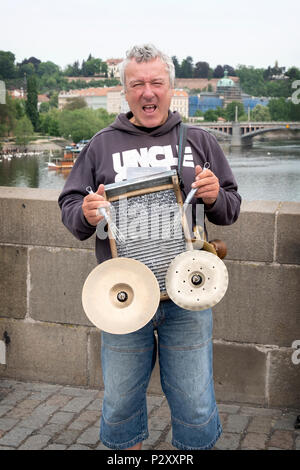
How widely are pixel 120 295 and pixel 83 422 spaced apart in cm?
151

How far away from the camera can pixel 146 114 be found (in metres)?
2.79

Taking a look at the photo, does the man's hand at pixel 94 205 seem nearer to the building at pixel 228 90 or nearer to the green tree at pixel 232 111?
the green tree at pixel 232 111

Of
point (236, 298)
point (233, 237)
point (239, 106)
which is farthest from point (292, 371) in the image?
point (239, 106)

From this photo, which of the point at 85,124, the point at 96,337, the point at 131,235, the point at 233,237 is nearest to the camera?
the point at 131,235

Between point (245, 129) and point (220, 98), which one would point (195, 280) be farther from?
point (220, 98)

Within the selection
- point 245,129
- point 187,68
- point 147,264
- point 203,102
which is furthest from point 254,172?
point 187,68

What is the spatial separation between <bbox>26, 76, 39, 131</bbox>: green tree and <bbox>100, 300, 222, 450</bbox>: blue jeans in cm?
12047

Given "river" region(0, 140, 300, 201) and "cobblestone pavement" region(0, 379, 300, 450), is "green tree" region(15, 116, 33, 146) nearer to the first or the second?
"river" region(0, 140, 300, 201)

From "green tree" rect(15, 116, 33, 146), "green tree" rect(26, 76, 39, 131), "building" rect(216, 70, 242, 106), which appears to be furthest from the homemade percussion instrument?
"building" rect(216, 70, 242, 106)

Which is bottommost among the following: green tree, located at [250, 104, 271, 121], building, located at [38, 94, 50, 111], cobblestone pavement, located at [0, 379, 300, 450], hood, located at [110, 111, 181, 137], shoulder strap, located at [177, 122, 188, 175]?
cobblestone pavement, located at [0, 379, 300, 450]

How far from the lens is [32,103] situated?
119m

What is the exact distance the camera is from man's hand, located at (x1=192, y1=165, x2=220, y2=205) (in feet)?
8.50
